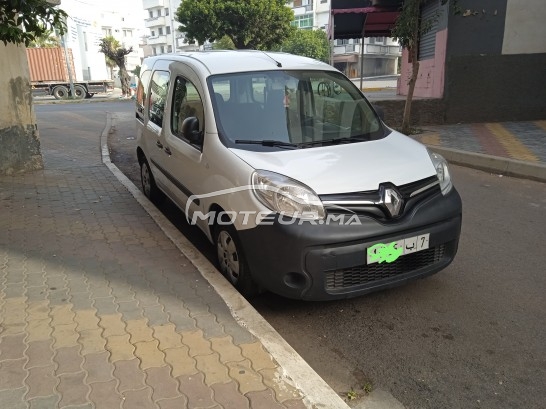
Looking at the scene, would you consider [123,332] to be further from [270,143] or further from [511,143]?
[511,143]

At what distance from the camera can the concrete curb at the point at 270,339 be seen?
89.6 inches

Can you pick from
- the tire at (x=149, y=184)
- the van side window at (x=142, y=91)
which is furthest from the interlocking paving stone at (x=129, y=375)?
the van side window at (x=142, y=91)

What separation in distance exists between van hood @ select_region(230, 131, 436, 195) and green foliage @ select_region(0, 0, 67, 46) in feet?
6.95

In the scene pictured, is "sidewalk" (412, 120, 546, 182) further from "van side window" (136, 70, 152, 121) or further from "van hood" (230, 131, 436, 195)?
"van side window" (136, 70, 152, 121)

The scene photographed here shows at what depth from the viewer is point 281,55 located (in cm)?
454

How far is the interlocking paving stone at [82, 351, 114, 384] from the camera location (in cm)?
237

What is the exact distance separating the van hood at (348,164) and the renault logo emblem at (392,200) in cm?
7

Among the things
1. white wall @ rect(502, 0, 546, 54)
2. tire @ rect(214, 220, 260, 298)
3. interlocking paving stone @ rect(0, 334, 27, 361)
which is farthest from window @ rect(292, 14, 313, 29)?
interlocking paving stone @ rect(0, 334, 27, 361)

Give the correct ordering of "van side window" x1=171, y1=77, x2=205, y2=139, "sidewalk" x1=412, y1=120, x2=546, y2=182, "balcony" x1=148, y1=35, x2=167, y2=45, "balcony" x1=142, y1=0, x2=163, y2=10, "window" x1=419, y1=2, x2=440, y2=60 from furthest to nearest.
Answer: "balcony" x1=148, y1=35, x2=167, y2=45 → "balcony" x1=142, y1=0, x2=163, y2=10 → "window" x1=419, y1=2, x2=440, y2=60 → "sidewalk" x1=412, y1=120, x2=546, y2=182 → "van side window" x1=171, y1=77, x2=205, y2=139

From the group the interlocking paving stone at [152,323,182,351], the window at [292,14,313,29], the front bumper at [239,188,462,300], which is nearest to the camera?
the interlocking paving stone at [152,323,182,351]

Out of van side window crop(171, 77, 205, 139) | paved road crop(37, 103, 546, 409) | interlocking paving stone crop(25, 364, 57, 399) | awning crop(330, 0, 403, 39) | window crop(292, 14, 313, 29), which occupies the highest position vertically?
window crop(292, 14, 313, 29)

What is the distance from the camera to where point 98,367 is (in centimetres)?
245

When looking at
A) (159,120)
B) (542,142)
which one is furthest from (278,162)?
(542,142)

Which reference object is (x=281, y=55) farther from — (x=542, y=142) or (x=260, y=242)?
(x=542, y=142)
